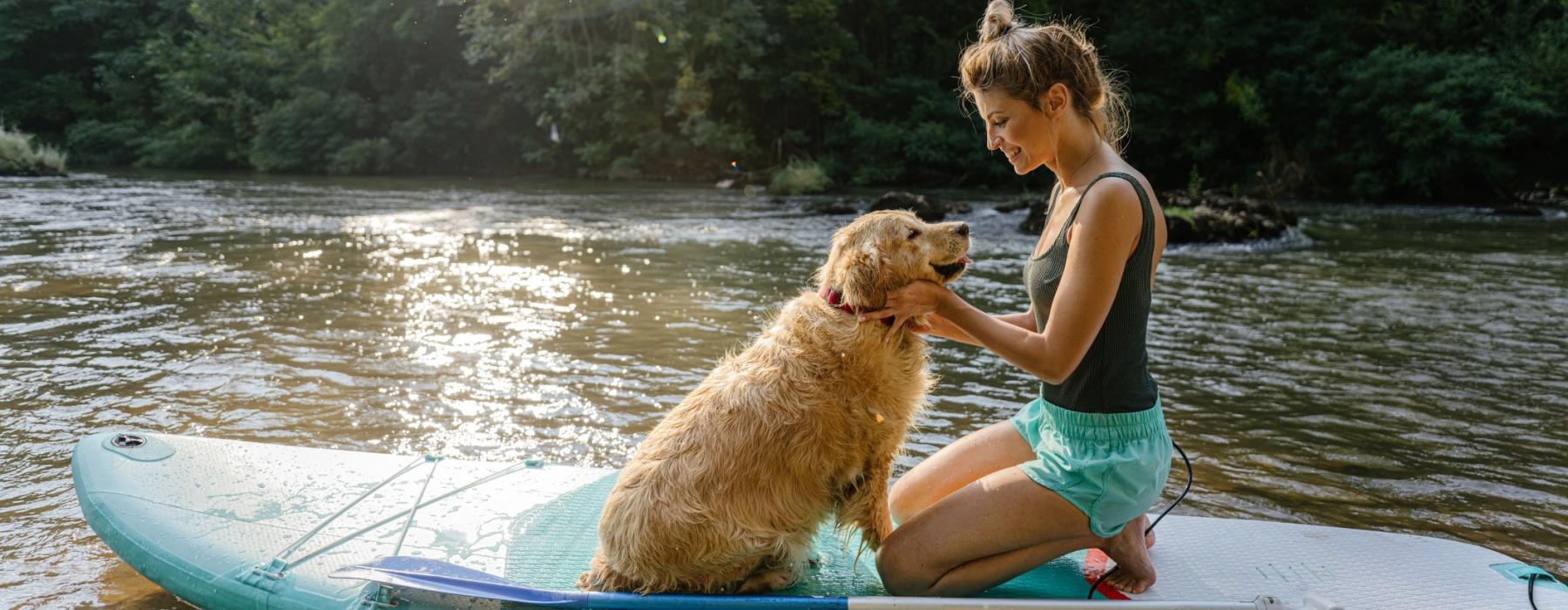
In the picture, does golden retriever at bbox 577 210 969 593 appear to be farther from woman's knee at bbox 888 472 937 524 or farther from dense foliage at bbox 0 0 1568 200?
dense foliage at bbox 0 0 1568 200

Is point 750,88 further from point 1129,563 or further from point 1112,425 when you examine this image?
point 1112,425

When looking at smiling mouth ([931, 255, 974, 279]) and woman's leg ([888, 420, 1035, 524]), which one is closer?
smiling mouth ([931, 255, 974, 279])

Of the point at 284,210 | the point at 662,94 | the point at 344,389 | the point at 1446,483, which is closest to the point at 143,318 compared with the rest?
the point at 344,389

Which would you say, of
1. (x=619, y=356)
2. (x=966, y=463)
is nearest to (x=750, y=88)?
(x=619, y=356)

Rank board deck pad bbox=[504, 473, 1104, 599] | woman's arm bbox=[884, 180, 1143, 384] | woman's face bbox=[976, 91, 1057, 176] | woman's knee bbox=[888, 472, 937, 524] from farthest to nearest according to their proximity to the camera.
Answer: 1. woman's knee bbox=[888, 472, 937, 524]
2. board deck pad bbox=[504, 473, 1104, 599]
3. woman's face bbox=[976, 91, 1057, 176]
4. woman's arm bbox=[884, 180, 1143, 384]

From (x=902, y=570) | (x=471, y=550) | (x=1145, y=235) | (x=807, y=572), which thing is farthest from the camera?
(x=471, y=550)

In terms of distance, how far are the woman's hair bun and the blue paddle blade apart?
211 cm

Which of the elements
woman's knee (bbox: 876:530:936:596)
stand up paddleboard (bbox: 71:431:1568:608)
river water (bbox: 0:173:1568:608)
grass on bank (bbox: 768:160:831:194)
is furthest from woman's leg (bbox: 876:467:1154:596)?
grass on bank (bbox: 768:160:831:194)

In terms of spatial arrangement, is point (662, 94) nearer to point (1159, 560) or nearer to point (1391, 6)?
point (1391, 6)

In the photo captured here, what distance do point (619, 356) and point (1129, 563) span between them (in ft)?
18.0

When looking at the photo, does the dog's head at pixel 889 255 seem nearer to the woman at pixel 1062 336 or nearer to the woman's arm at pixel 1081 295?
the woman at pixel 1062 336

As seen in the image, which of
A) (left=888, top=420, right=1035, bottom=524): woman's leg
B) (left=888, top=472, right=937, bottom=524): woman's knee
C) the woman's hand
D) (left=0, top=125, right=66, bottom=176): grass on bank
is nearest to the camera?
the woman's hand

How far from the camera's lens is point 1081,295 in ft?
9.32

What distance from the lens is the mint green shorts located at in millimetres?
2996
